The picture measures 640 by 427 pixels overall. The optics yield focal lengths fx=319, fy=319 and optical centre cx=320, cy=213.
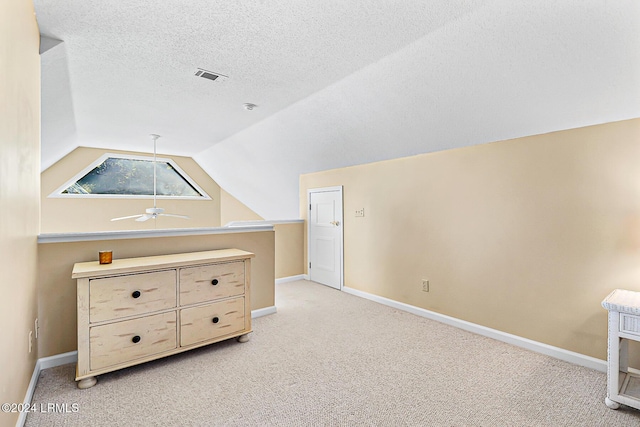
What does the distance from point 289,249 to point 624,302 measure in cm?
416

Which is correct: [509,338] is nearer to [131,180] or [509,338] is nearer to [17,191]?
[17,191]

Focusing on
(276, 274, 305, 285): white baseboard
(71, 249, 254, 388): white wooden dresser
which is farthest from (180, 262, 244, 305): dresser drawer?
(276, 274, 305, 285): white baseboard

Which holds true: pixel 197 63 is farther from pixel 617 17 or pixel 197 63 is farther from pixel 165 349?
pixel 617 17

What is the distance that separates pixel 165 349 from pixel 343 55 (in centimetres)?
274

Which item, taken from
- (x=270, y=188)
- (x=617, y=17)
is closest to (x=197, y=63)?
(x=617, y=17)

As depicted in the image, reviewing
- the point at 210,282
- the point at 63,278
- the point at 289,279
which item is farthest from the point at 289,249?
the point at 63,278

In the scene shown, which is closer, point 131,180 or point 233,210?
point 131,180

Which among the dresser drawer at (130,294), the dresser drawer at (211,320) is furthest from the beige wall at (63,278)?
the dresser drawer at (211,320)

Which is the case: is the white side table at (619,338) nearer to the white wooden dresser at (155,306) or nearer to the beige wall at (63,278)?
the white wooden dresser at (155,306)

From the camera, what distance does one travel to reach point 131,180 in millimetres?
6695

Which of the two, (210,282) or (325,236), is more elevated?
(325,236)

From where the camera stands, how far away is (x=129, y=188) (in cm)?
668

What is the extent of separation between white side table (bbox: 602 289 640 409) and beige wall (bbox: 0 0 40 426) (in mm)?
3280

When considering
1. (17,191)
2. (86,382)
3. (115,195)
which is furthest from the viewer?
(115,195)
